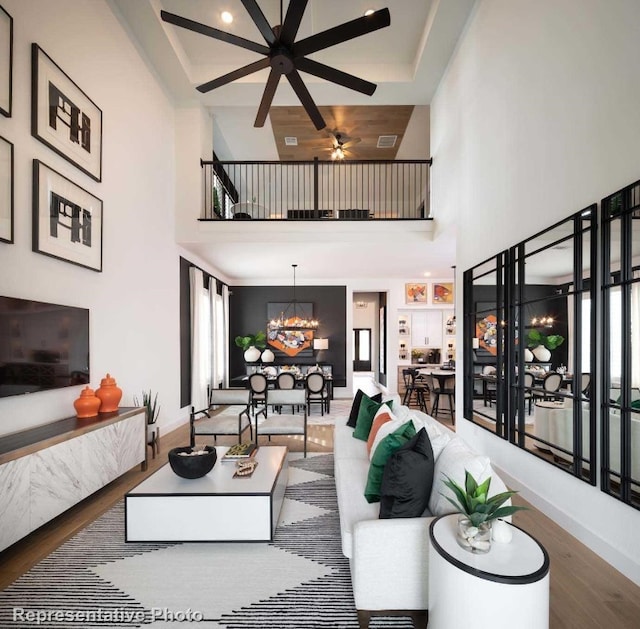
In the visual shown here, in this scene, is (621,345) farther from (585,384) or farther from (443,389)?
(443,389)

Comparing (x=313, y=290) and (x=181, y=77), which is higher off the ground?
(x=181, y=77)

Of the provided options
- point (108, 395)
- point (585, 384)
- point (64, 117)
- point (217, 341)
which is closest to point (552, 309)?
point (585, 384)

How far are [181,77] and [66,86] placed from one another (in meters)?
2.63

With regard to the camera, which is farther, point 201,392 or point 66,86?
point 201,392

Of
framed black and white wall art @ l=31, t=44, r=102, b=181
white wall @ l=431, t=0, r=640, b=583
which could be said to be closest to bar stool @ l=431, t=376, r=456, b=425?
white wall @ l=431, t=0, r=640, b=583

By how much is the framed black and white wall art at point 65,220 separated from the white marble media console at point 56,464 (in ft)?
4.95

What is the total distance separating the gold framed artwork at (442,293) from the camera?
10.7 meters

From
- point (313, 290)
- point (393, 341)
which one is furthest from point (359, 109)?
point (393, 341)

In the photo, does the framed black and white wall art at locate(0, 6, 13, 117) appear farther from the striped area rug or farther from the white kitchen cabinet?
the white kitchen cabinet

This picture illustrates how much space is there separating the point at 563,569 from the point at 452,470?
3.64 feet

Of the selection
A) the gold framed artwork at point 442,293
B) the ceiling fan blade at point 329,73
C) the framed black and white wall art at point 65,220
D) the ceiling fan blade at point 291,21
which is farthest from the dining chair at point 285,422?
the gold framed artwork at point 442,293

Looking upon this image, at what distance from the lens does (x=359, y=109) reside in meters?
7.43

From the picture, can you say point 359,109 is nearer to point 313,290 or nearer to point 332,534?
point 313,290

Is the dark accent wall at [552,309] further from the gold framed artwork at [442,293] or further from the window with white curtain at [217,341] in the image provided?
the gold framed artwork at [442,293]
